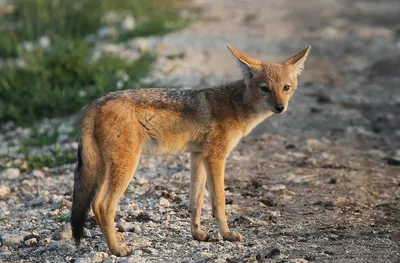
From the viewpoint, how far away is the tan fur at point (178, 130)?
222 inches

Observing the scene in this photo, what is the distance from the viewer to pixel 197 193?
6.34 metres

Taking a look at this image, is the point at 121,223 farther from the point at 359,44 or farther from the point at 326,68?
the point at 359,44

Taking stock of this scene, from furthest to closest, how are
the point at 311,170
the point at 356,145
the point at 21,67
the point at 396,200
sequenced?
the point at 21,67 < the point at 356,145 < the point at 311,170 < the point at 396,200

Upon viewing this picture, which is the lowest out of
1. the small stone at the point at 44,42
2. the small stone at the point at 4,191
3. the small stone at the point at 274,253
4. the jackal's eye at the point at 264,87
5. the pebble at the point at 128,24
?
the small stone at the point at 4,191

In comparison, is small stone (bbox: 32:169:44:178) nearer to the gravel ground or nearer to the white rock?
the gravel ground

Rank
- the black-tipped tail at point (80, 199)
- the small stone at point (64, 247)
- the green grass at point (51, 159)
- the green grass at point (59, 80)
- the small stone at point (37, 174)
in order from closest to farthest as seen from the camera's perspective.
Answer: the black-tipped tail at point (80, 199) < the small stone at point (64, 247) < the small stone at point (37, 174) < the green grass at point (51, 159) < the green grass at point (59, 80)

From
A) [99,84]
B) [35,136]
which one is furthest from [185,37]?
[35,136]

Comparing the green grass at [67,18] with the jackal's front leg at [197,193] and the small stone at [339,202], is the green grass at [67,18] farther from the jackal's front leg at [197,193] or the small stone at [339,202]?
the small stone at [339,202]

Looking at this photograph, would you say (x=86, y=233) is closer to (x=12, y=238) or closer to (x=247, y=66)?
(x=12, y=238)

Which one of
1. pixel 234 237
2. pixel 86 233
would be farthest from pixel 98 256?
pixel 234 237

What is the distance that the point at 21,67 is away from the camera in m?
11.6

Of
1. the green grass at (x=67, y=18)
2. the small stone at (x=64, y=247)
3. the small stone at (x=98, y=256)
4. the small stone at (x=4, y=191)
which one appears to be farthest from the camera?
the green grass at (x=67, y=18)

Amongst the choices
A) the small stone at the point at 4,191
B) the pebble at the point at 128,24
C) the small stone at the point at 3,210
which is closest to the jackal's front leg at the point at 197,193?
the small stone at the point at 3,210

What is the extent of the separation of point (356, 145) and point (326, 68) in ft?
12.2
